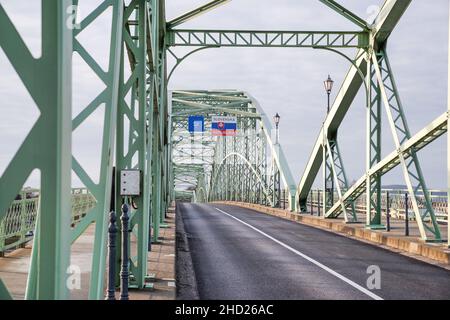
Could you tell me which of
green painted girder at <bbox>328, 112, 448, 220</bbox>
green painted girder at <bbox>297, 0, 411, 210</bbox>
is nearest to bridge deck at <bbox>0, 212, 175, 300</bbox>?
green painted girder at <bbox>328, 112, 448, 220</bbox>

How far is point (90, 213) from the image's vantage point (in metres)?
5.27

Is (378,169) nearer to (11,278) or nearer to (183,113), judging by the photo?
(11,278)

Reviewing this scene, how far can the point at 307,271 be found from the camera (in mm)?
12445

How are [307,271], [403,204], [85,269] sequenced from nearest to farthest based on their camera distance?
[85,269] < [307,271] < [403,204]

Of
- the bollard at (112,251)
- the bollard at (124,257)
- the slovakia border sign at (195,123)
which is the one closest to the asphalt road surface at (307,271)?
the bollard at (124,257)

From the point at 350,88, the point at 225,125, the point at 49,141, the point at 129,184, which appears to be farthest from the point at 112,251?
the point at 225,125

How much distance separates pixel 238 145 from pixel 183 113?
758 centimetres

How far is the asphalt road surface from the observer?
390 inches

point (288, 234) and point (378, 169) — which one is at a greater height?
point (378, 169)

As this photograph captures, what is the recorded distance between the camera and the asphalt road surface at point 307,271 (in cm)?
991

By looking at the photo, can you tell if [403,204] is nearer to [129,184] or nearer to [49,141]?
[129,184]

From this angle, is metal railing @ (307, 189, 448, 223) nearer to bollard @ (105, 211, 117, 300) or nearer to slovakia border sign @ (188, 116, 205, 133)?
bollard @ (105, 211, 117, 300)

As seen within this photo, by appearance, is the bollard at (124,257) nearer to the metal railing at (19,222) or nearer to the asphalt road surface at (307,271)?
the asphalt road surface at (307,271)
